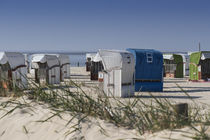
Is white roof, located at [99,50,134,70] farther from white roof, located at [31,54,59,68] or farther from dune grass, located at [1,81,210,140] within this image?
dune grass, located at [1,81,210,140]

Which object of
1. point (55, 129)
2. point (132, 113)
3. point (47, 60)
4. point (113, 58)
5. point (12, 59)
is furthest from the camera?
point (47, 60)

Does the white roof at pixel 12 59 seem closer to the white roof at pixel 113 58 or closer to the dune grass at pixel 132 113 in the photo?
the white roof at pixel 113 58

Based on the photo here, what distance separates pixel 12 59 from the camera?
A: 50.4 ft

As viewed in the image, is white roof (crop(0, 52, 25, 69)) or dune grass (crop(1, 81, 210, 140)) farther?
white roof (crop(0, 52, 25, 69))

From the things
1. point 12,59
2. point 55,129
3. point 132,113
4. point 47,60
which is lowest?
point 55,129

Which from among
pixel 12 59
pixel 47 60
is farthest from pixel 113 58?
pixel 47 60

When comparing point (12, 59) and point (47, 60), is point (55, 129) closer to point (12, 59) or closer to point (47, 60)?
point (12, 59)

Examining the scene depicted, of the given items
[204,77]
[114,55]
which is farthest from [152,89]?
[204,77]

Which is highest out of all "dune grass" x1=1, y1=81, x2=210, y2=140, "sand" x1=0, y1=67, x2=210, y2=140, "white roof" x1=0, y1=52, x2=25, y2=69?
"white roof" x1=0, y1=52, x2=25, y2=69

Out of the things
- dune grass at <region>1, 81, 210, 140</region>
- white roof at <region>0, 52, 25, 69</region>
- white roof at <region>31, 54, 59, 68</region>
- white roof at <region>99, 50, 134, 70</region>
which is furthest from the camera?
white roof at <region>31, 54, 59, 68</region>

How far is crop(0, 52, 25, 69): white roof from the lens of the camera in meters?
15.0

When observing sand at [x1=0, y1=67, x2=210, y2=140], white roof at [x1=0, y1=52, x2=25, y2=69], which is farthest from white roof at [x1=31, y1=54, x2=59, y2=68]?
sand at [x1=0, y1=67, x2=210, y2=140]

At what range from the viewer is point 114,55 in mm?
13445

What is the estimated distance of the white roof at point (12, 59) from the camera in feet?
49.2
